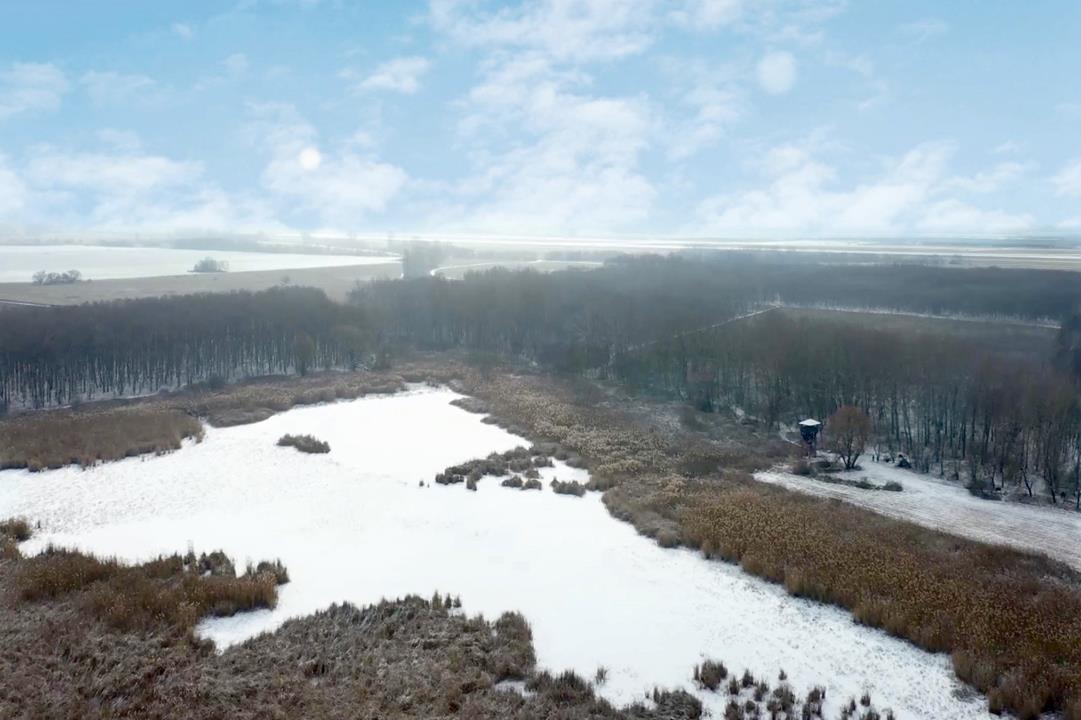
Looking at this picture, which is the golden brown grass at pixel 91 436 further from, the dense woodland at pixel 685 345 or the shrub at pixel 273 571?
the shrub at pixel 273 571

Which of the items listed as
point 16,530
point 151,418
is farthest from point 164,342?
point 16,530

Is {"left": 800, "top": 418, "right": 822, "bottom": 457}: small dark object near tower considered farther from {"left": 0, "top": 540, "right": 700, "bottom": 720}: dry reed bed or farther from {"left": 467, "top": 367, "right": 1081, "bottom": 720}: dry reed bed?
{"left": 0, "top": 540, "right": 700, "bottom": 720}: dry reed bed

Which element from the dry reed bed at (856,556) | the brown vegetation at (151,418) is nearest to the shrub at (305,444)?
the brown vegetation at (151,418)

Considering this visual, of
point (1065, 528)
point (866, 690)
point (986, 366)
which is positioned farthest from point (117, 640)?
point (986, 366)

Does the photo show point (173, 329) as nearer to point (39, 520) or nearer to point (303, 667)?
point (39, 520)

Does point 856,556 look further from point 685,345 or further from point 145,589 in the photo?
point 685,345
